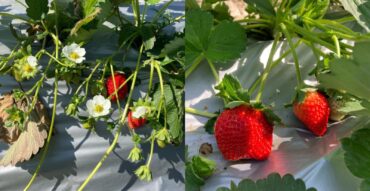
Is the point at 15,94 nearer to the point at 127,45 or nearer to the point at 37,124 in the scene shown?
the point at 37,124

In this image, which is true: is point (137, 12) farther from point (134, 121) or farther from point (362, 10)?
point (362, 10)

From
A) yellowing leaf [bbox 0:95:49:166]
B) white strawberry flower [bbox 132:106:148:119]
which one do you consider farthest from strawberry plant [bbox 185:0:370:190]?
yellowing leaf [bbox 0:95:49:166]

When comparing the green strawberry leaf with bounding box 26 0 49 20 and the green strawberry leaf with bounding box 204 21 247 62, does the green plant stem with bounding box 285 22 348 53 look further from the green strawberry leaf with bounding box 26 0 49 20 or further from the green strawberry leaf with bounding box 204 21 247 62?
the green strawberry leaf with bounding box 26 0 49 20

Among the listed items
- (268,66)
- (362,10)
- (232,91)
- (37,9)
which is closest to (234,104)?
(232,91)

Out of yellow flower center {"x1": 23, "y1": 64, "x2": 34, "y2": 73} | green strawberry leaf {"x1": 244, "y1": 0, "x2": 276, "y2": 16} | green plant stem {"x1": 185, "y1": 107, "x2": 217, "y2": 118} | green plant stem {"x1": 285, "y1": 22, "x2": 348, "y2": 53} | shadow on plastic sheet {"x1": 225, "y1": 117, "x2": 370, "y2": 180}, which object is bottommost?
shadow on plastic sheet {"x1": 225, "y1": 117, "x2": 370, "y2": 180}

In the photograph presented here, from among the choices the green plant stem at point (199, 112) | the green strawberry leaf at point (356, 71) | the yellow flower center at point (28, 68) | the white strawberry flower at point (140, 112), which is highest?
the green strawberry leaf at point (356, 71)

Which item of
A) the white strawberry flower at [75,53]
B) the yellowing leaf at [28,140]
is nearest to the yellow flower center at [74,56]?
the white strawberry flower at [75,53]

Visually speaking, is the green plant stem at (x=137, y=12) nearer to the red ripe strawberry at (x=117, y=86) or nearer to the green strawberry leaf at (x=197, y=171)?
the red ripe strawberry at (x=117, y=86)
